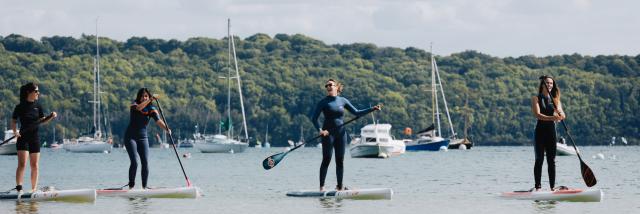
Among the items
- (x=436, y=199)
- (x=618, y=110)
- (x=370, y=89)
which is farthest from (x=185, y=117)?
(x=436, y=199)

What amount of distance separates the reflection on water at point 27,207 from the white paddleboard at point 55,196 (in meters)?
0.16

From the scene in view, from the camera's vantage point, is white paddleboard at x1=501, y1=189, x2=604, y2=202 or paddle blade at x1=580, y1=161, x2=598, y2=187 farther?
paddle blade at x1=580, y1=161, x2=598, y2=187

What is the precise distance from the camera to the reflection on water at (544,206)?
19.1 m

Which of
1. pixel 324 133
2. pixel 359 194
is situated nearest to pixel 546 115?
pixel 359 194

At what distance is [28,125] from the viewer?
66.3 feet

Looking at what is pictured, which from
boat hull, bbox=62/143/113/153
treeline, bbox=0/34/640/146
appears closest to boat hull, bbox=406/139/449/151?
boat hull, bbox=62/143/113/153

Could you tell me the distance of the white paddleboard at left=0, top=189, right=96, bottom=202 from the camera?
20797 mm

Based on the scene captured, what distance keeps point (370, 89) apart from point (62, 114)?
40445 millimetres

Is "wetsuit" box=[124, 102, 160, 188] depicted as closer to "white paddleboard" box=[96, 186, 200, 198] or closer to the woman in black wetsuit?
"white paddleboard" box=[96, 186, 200, 198]

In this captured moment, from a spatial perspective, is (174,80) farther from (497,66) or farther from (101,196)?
(101,196)

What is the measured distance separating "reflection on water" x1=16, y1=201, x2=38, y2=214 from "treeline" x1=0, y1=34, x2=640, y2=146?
126366 mm

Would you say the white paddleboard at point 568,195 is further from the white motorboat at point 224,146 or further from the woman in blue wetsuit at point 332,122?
the white motorboat at point 224,146

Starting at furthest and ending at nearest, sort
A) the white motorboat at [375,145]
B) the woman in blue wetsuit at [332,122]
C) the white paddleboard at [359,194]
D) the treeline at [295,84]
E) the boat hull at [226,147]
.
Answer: the treeline at [295,84], the boat hull at [226,147], the white motorboat at [375,145], the white paddleboard at [359,194], the woman in blue wetsuit at [332,122]

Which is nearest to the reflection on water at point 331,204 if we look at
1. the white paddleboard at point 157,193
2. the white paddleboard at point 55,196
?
the white paddleboard at point 157,193
